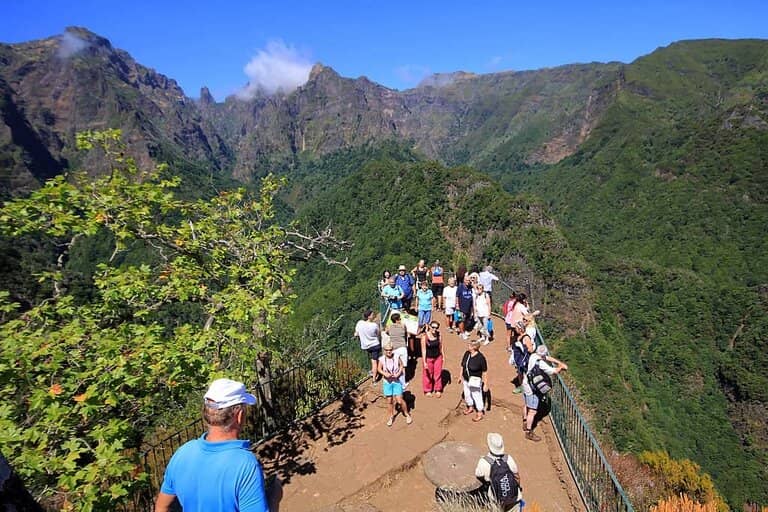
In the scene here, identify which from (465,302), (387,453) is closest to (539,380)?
(387,453)

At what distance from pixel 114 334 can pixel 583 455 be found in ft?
24.6

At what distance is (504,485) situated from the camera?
5402 millimetres

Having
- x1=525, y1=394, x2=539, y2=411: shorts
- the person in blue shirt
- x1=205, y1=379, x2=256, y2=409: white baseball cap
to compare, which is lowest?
x1=525, y1=394, x2=539, y2=411: shorts

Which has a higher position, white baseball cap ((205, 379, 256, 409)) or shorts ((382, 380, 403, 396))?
white baseball cap ((205, 379, 256, 409))

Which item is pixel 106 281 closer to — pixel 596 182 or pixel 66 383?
pixel 66 383

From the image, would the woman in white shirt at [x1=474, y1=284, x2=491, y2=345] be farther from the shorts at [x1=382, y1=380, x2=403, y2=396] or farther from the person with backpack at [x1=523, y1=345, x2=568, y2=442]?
the shorts at [x1=382, y1=380, x2=403, y2=396]

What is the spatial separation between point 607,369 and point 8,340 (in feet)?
178

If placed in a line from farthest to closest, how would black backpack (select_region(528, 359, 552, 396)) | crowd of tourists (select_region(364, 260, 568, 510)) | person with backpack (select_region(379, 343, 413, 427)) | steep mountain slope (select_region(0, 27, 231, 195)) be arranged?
steep mountain slope (select_region(0, 27, 231, 195)) < person with backpack (select_region(379, 343, 413, 427)) < black backpack (select_region(528, 359, 552, 396)) < crowd of tourists (select_region(364, 260, 568, 510))

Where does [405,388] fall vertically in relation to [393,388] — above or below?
below

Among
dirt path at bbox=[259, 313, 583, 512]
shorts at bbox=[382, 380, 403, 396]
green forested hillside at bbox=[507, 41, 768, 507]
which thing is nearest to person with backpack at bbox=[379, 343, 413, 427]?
shorts at bbox=[382, 380, 403, 396]

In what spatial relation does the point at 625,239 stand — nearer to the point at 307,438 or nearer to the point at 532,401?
the point at 532,401

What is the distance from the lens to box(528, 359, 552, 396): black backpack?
780 cm

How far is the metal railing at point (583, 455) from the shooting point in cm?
667

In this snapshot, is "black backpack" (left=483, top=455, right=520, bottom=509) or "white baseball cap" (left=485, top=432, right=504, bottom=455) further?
"white baseball cap" (left=485, top=432, right=504, bottom=455)
